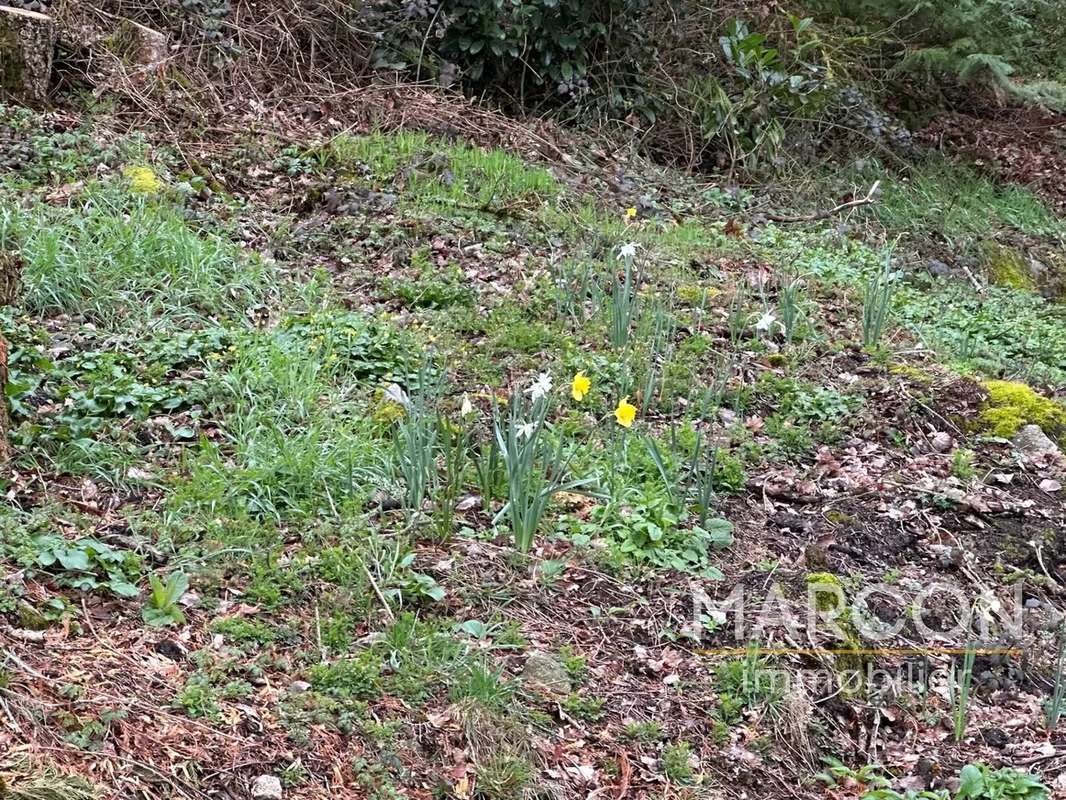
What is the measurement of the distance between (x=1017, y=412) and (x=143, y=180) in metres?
4.74

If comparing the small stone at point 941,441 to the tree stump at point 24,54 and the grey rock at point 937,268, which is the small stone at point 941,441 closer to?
the grey rock at point 937,268

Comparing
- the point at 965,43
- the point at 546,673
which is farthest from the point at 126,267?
the point at 965,43

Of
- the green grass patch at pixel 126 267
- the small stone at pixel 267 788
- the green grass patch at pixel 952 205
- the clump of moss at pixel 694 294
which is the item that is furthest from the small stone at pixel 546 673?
the green grass patch at pixel 952 205

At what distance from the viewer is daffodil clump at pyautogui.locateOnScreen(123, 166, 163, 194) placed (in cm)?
583

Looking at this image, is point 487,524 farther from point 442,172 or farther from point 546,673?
point 442,172

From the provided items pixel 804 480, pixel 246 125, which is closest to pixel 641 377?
pixel 804 480

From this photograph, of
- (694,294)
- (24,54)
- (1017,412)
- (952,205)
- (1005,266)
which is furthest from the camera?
(952,205)

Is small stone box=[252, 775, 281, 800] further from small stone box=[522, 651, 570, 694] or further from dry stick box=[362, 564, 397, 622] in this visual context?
small stone box=[522, 651, 570, 694]

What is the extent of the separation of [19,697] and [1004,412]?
160 inches

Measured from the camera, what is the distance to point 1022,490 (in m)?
4.26

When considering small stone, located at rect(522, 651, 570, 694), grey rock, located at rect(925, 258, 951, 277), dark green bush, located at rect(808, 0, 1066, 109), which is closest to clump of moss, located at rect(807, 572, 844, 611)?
small stone, located at rect(522, 651, 570, 694)

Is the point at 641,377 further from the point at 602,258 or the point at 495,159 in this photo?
the point at 495,159

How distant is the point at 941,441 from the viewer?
4559 millimetres

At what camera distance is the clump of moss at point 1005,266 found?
7.66 meters
